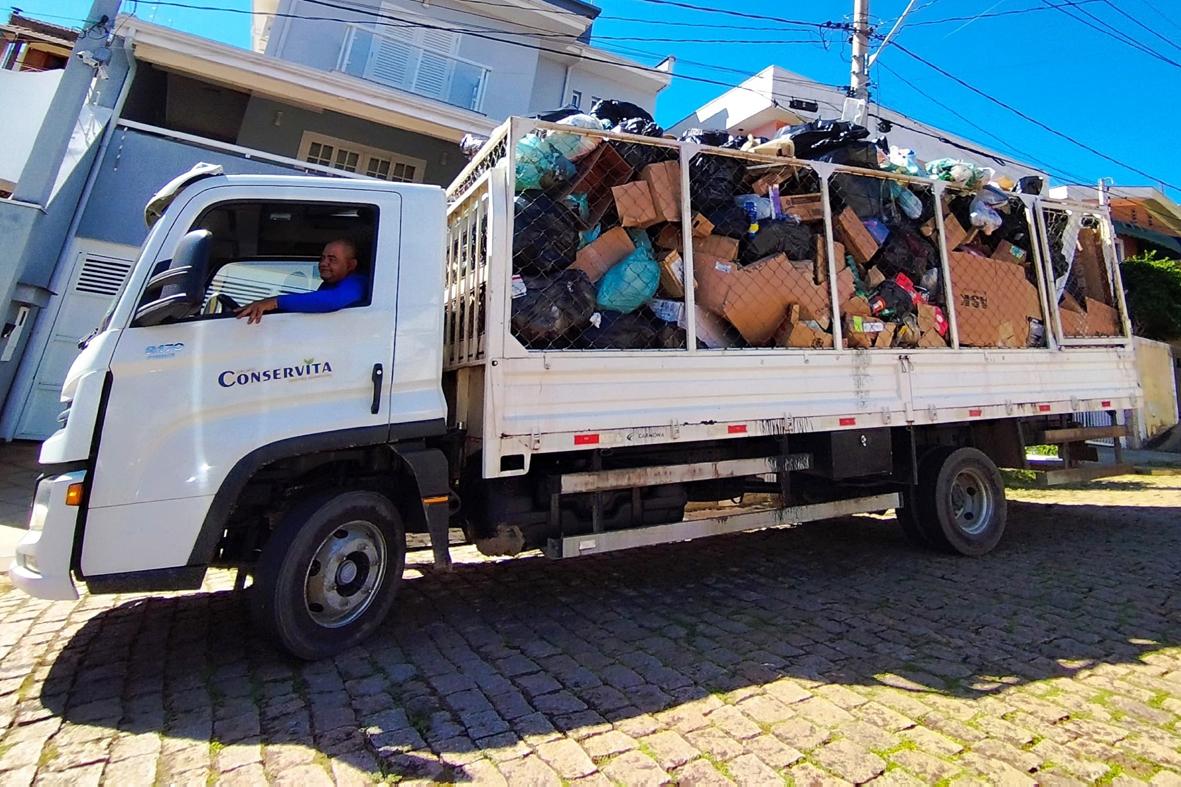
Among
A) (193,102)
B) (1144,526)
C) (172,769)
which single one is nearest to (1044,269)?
(1144,526)

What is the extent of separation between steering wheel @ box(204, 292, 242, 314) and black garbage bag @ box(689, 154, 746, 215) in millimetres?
2790

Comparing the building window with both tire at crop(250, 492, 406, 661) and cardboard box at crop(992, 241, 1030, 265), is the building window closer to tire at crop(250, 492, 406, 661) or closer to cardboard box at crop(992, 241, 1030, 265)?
tire at crop(250, 492, 406, 661)

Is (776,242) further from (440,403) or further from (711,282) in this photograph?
(440,403)

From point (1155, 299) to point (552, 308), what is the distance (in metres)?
15.3

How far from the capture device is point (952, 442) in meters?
5.48

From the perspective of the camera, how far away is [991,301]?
17.4 feet

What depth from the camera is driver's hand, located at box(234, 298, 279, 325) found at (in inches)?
121

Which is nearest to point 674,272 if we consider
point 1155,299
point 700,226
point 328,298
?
point 700,226

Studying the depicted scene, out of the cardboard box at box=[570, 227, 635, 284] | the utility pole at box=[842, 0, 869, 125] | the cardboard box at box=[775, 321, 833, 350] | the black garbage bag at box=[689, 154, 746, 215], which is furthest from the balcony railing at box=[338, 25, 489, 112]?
the cardboard box at box=[775, 321, 833, 350]

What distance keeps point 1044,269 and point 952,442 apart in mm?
1826

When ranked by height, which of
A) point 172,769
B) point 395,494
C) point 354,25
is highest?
point 354,25

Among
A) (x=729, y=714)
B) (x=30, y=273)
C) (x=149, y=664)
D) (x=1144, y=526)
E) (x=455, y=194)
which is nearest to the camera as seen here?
(x=729, y=714)

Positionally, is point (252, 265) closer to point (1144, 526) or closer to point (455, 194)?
point (455, 194)

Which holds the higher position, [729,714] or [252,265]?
[252,265]
